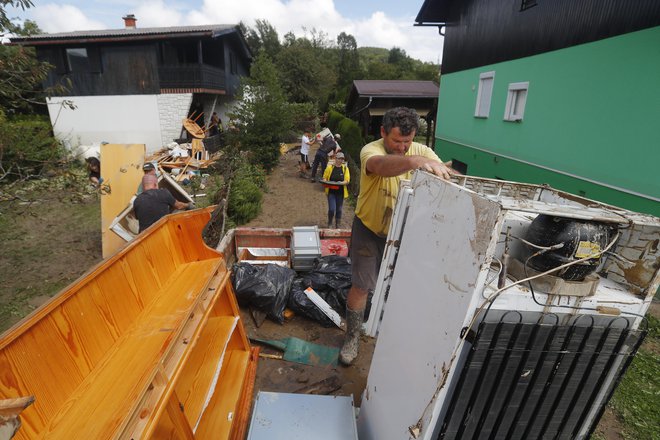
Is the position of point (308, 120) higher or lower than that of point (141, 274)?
lower

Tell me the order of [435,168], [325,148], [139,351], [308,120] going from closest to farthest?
1. [435,168]
2. [139,351]
3. [325,148]
4. [308,120]

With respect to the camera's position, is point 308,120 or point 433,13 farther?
point 308,120

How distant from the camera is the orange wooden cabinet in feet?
4.64

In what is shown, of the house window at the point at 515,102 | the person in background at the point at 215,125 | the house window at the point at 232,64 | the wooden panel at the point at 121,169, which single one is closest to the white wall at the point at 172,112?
the person in background at the point at 215,125

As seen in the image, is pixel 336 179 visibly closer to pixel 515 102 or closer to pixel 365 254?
pixel 365 254

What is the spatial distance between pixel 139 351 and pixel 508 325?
1.88m

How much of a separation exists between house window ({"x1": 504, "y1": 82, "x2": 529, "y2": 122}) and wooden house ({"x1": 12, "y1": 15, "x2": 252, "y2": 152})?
39.5ft

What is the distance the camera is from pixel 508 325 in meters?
1.25

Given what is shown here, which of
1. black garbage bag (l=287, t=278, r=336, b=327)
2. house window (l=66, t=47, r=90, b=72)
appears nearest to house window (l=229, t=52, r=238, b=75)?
house window (l=66, t=47, r=90, b=72)

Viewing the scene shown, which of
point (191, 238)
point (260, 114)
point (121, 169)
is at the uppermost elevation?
point (260, 114)

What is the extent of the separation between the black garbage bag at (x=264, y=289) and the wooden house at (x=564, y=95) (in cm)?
573

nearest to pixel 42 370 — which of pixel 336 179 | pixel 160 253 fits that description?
pixel 160 253

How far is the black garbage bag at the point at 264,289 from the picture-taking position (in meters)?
3.72

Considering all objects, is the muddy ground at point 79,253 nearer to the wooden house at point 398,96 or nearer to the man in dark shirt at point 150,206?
the man in dark shirt at point 150,206
